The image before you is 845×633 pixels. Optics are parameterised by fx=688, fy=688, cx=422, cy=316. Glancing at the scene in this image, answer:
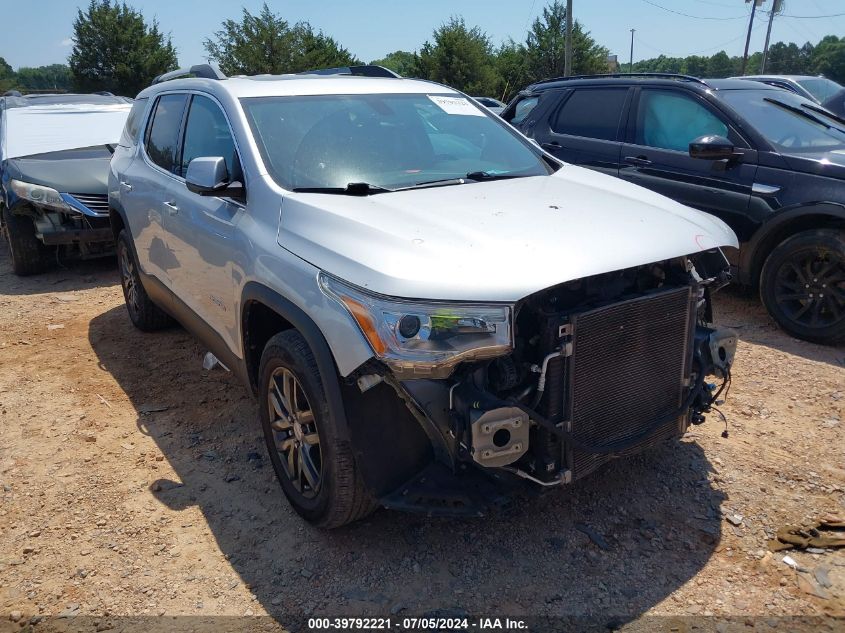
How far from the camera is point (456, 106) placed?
4176 millimetres

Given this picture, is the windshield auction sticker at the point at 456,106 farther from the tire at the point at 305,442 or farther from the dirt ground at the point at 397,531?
the dirt ground at the point at 397,531

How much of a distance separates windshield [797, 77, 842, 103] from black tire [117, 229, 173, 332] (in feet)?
39.2

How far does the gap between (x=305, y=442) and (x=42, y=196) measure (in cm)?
591

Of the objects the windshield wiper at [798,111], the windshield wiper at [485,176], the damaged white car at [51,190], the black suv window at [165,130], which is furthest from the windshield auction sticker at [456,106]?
the damaged white car at [51,190]

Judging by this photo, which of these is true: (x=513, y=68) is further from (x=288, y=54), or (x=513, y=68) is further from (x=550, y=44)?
(x=288, y=54)

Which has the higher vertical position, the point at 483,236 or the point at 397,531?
the point at 483,236

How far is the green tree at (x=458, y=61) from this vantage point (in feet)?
114

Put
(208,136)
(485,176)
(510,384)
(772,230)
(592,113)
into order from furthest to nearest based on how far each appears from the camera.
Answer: (592,113)
(772,230)
(208,136)
(485,176)
(510,384)

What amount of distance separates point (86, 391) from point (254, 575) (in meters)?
2.54

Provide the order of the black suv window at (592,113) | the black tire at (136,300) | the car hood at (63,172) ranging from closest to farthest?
the black tire at (136,300) < the black suv window at (592,113) < the car hood at (63,172)

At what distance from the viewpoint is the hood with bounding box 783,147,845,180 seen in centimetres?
492

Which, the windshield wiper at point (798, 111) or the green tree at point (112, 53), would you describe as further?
the green tree at point (112, 53)

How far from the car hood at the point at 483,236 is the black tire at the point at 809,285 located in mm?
2209

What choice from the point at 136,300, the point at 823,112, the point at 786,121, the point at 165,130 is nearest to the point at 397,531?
the point at 165,130
